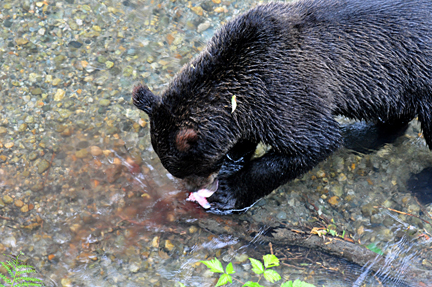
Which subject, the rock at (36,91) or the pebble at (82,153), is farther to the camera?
the rock at (36,91)

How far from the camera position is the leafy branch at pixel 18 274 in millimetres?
4117

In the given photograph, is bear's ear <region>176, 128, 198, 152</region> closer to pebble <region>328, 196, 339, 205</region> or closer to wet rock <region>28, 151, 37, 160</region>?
pebble <region>328, 196, 339, 205</region>

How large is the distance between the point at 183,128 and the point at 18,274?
7.52 ft

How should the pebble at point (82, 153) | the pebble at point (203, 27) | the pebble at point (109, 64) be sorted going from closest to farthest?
1. the pebble at point (82, 153)
2. the pebble at point (109, 64)
3. the pebble at point (203, 27)

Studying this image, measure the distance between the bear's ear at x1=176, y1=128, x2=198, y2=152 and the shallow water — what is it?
1120 mm

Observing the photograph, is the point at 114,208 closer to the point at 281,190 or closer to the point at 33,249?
the point at 33,249

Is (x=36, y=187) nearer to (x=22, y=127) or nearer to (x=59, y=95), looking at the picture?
(x=22, y=127)

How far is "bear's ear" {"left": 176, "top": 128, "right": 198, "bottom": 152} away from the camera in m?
4.24

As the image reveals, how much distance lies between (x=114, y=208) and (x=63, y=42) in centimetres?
311

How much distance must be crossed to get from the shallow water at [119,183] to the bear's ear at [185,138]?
112 cm

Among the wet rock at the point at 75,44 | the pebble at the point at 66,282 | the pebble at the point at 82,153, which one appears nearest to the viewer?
the pebble at the point at 66,282

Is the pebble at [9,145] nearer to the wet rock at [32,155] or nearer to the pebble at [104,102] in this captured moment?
the wet rock at [32,155]

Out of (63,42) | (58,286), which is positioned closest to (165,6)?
(63,42)

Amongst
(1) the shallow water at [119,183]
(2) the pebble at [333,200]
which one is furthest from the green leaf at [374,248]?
(2) the pebble at [333,200]
